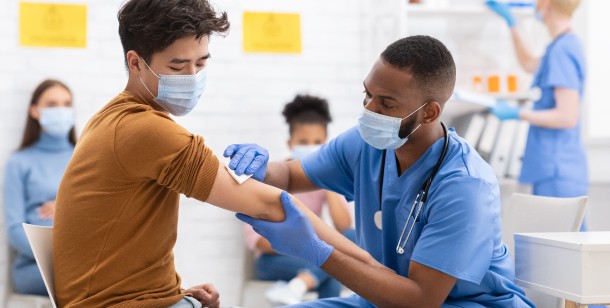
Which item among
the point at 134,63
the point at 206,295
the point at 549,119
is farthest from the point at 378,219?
the point at 549,119

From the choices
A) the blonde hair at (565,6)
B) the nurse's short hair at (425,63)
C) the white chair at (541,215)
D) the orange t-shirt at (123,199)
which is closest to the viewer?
the orange t-shirt at (123,199)

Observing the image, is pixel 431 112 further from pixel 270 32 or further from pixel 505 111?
pixel 270 32

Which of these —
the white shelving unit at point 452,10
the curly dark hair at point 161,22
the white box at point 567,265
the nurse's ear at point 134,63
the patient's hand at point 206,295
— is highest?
the white shelving unit at point 452,10

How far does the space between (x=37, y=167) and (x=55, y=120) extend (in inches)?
8.3

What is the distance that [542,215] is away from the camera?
222 centimetres

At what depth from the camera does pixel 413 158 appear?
1.98 metres

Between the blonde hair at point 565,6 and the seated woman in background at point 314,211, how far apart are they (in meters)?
1.08

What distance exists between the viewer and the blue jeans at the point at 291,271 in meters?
3.22

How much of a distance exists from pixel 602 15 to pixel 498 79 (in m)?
0.80

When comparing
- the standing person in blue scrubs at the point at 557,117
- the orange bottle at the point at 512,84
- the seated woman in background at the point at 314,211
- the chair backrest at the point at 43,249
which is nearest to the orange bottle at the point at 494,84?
the orange bottle at the point at 512,84

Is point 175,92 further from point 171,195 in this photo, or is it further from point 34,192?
point 34,192

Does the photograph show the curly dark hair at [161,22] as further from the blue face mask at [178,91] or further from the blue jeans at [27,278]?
the blue jeans at [27,278]

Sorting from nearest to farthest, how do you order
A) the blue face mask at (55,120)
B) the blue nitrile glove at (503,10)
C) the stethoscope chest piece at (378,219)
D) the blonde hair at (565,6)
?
the stethoscope chest piece at (378,219), the blue face mask at (55,120), the blonde hair at (565,6), the blue nitrile glove at (503,10)

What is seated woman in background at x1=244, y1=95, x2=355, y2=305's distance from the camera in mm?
3168
